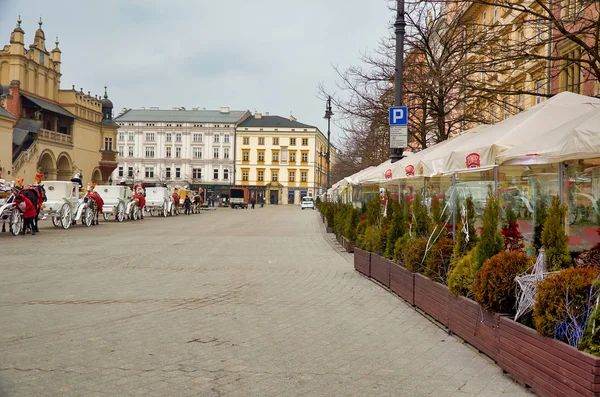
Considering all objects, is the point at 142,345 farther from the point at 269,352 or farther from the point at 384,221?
the point at 384,221

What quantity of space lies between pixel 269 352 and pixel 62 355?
1.88 metres

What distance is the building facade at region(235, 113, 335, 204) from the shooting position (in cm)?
11306

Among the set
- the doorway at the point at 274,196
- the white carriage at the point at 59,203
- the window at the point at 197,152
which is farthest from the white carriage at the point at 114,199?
the doorway at the point at 274,196

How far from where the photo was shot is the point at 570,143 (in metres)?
6.10

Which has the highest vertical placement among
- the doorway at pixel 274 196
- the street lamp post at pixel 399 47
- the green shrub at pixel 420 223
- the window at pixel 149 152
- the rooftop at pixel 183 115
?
the rooftop at pixel 183 115

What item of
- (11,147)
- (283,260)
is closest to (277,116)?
(11,147)

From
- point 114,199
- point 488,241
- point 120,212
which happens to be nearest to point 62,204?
point 114,199

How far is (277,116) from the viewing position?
11925 cm

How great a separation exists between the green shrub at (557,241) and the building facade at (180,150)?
10622 centimetres

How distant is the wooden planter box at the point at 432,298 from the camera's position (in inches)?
270

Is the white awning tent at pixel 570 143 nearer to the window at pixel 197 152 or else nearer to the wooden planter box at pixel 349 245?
the wooden planter box at pixel 349 245

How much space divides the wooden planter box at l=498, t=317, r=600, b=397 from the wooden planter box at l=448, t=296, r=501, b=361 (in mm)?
197

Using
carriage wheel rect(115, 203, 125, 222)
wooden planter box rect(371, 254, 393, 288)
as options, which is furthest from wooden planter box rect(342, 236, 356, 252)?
carriage wheel rect(115, 203, 125, 222)

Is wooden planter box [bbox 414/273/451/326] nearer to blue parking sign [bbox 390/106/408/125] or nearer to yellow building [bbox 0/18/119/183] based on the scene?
blue parking sign [bbox 390/106/408/125]
